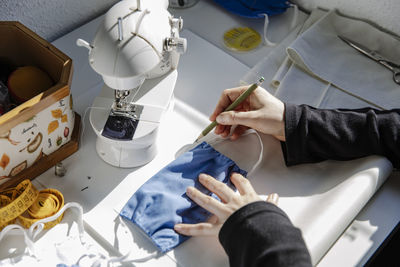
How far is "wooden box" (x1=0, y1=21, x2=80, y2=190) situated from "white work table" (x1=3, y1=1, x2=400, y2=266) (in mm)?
37

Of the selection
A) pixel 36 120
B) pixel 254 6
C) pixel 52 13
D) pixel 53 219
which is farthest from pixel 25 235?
pixel 254 6

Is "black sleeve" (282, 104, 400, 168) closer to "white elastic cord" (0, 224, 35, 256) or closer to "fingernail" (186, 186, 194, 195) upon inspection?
"fingernail" (186, 186, 194, 195)

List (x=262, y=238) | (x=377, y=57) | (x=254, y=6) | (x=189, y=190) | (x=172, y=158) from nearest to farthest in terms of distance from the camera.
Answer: (x=262, y=238) < (x=189, y=190) < (x=172, y=158) < (x=377, y=57) < (x=254, y=6)

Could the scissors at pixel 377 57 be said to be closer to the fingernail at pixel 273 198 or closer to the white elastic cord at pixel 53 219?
the fingernail at pixel 273 198

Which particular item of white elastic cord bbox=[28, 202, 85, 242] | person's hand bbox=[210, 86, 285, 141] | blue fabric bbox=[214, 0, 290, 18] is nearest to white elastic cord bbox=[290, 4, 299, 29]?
blue fabric bbox=[214, 0, 290, 18]

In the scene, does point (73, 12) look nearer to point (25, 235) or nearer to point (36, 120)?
point (36, 120)

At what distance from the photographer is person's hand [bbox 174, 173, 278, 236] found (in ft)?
2.78

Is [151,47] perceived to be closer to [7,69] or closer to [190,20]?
[7,69]

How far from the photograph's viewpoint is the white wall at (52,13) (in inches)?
42.3

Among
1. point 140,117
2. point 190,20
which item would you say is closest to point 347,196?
point 140,117

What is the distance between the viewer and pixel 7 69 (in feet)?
3.28

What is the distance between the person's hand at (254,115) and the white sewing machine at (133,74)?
0.39 ft

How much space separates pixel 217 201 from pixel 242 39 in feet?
1.74

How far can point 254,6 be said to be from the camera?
1.28 m
